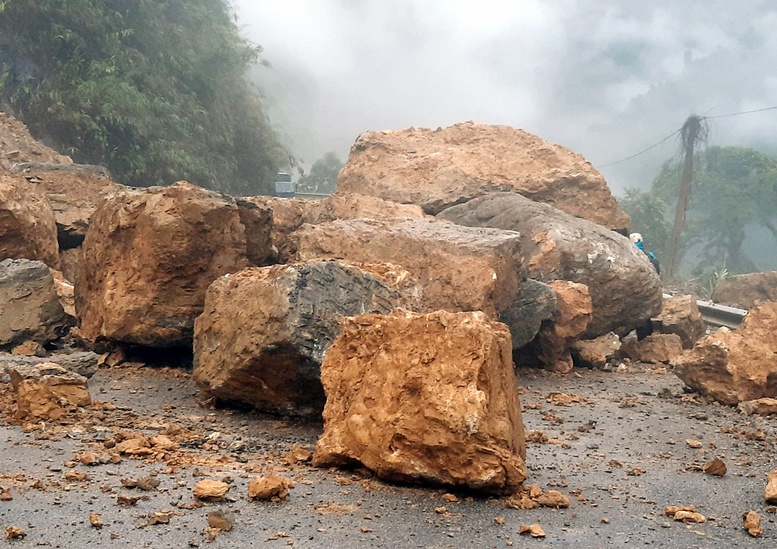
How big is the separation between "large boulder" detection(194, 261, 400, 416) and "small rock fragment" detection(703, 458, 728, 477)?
6.36 ft

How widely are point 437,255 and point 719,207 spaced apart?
92.5ft

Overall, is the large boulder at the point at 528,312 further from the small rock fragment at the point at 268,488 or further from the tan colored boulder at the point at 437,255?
the small rock fragment at the point at 268,488

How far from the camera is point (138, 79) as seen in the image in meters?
17.5

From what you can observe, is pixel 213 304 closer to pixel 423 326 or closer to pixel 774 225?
pixel 423 326

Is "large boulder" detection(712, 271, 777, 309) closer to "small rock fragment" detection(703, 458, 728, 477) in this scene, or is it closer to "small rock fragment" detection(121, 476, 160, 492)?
"small rock fragment" detection(703, 458, 728, 477)

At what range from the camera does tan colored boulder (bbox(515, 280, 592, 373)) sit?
7.50 meters

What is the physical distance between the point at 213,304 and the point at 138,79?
13878 millimetres

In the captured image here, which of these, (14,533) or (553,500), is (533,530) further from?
(14,533)

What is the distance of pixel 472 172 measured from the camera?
35.0 feet

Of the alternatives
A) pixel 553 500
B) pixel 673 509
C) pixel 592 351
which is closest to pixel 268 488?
pixel 553 500

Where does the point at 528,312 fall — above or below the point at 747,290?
below

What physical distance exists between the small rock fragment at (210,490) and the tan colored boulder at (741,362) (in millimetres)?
3975

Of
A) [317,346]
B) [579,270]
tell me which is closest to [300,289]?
[317,346]

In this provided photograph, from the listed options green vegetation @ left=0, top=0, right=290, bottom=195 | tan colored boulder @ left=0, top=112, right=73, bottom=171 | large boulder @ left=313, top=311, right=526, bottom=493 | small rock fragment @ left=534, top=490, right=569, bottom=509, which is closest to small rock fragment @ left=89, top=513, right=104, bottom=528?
large boulder @ left=313, top=311, right=526, bottom=493
